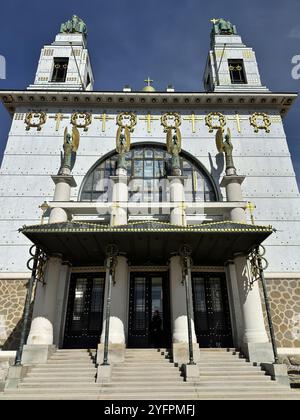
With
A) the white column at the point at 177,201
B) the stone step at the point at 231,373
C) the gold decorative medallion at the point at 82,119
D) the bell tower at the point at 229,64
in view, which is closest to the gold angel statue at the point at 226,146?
the white column at the point at 177,201

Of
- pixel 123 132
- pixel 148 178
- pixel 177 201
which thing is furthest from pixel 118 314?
pixel 123 132

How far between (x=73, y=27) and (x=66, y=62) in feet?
14.5

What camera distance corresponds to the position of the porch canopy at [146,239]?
1116cm

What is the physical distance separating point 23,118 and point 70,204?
7932mm

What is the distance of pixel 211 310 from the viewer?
13469mm

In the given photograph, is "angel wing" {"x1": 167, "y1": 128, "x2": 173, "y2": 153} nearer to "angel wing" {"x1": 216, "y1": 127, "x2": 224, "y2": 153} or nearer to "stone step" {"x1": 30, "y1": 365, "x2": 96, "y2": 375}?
"angel wing" {"x1": 216, "y1": 127, "x2": 224, "y2": 153}

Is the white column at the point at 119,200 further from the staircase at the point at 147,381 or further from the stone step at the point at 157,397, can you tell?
the stone step at the point at 157,397

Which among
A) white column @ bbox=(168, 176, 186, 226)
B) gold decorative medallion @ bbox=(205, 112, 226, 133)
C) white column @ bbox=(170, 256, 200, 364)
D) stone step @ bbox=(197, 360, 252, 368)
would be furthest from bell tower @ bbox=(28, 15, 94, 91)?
stone step @ bbox=(197, 360, 252, 368)

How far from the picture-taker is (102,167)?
673 inches

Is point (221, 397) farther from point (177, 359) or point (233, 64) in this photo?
point (233, 64)

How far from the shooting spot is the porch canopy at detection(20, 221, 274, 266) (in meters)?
11.2

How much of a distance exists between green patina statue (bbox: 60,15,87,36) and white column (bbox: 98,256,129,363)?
20382mm

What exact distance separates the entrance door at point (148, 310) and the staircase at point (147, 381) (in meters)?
1.47
